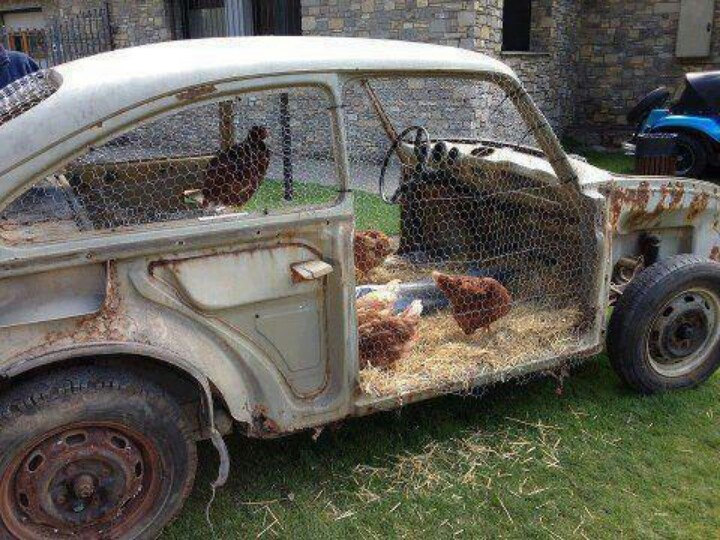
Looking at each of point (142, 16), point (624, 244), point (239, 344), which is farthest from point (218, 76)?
point (142, 16)

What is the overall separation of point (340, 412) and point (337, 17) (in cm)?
968

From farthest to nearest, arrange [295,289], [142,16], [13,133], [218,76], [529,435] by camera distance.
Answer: [142,16] → [529,435] → [295,289] → [218,76] → [13,133]

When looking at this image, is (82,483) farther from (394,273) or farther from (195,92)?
(394,273)

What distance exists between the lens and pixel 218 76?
248cm

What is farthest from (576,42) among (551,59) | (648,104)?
(648,104)

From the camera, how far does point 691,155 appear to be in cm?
995

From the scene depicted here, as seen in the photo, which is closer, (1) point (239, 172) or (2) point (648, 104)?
(1) point (239, 172)

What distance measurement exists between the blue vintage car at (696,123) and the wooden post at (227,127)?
26.5 ft

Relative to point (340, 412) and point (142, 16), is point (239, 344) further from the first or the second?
point (142, 16)

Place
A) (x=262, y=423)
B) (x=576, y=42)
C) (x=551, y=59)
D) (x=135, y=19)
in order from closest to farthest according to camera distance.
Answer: (x=262, y=423)
(x=551, y=59)
(x=135, y=19)
(x=576, y=42)

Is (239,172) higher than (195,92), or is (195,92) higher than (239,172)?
(195,92)

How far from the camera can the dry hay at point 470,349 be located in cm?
312

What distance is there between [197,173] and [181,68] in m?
0.99

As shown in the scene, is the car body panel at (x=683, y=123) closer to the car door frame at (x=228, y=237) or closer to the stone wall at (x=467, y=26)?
the stone wall at (x=467, y=26)
